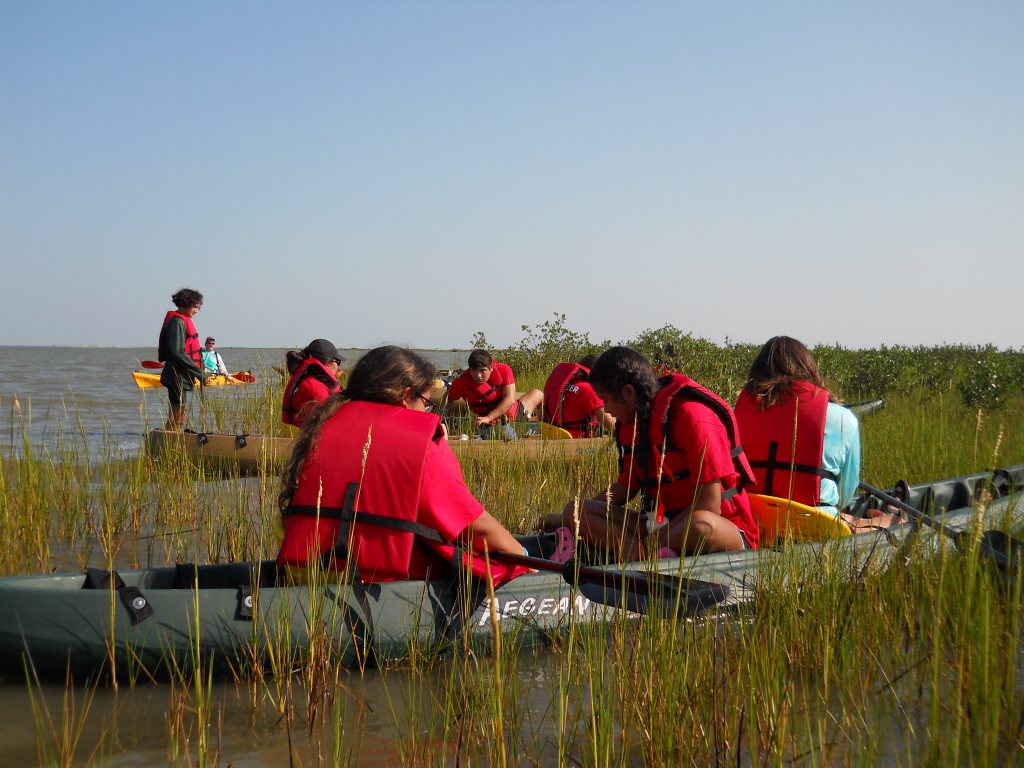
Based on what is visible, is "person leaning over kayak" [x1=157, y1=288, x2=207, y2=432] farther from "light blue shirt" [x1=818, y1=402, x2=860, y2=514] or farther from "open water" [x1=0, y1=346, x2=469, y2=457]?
"light blue shirt" [x1=818, y1=402, x2=860, y2=514]

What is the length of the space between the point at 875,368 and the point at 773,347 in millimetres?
13140

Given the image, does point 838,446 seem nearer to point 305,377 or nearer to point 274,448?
point 274,448

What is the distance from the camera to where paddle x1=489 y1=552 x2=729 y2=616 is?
9.03 ft

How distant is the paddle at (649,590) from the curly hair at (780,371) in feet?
7.23

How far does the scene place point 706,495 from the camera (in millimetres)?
4301

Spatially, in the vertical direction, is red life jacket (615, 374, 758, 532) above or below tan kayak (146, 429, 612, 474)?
above

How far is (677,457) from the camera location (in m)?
4.48

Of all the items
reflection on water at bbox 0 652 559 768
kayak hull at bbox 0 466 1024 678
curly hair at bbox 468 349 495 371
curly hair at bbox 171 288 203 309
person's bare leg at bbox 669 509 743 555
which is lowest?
reflection on water at bbox 0 652 559 768

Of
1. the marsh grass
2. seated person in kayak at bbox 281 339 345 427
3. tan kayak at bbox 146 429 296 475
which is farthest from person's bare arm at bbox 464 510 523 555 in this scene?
tan kayak at bbox 146 429 296 475

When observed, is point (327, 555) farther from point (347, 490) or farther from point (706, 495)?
point (706, 495)

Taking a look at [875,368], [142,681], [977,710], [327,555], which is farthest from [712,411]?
[875,368]

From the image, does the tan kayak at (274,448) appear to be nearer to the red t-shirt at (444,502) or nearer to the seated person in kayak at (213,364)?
the red t-shirt at (444,502)

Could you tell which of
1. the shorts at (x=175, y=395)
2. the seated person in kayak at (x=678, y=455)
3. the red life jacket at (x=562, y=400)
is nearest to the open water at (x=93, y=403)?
the shorts at (x=175, y=395)

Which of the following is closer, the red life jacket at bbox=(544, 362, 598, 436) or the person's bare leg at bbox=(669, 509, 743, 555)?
the person's bare leg at bbox=(669, 509, 743, 555)
